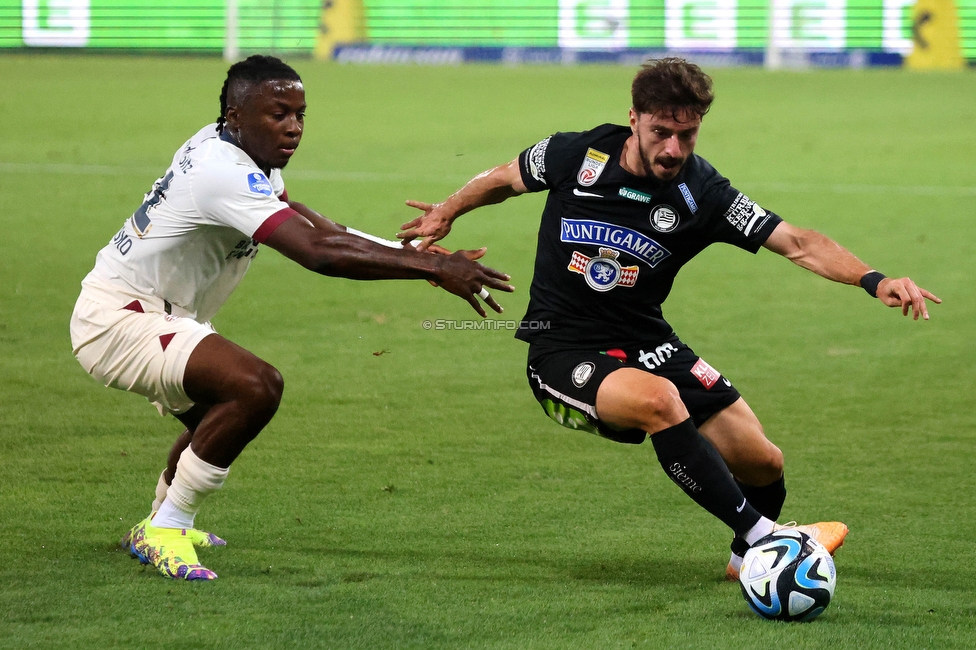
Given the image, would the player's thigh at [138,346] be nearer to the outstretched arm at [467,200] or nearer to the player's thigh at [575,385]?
the outstretched arm at [467,200]

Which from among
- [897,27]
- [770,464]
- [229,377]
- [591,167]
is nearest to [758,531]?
[770,464]

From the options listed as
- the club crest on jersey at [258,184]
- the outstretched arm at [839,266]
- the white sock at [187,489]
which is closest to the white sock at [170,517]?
the white sock at [187,489]

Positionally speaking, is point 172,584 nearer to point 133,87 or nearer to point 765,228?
point 765,228

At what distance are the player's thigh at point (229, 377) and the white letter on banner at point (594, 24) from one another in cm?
2642

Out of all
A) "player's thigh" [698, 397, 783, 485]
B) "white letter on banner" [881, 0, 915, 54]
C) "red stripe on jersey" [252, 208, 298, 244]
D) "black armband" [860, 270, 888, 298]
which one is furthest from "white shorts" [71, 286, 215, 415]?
"white letter on banner" [881, 0, 915, 54]

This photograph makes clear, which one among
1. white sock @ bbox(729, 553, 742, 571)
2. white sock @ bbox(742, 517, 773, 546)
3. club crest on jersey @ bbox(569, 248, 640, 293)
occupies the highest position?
club crest on jersey @ bbox(569, 248, 640, 293)

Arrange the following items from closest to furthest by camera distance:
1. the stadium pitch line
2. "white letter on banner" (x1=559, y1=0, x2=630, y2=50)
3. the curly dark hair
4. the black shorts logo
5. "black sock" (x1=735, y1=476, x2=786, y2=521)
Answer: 1. the curly dark hair
2. the black shorts logo
3. "black sock" (x1=735, y1=476, x2=786, y2=521)
4. the stadium pitch line
5. "white letter on banner" (x1=559, y1=0, x2=630, y2=50)

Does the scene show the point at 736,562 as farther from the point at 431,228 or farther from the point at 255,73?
the point at 255,73

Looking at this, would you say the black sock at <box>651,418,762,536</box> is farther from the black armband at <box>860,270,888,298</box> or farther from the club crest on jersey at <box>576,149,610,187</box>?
the club crest on jersey at <box>576,149,610,187</box>

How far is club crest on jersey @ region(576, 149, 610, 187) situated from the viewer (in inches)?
198

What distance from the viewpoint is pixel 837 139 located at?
18.9 meters

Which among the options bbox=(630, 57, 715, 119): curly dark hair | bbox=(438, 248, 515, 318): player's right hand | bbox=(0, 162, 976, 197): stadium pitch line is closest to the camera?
bbox=(438, 248, 515, 318): player's right hand

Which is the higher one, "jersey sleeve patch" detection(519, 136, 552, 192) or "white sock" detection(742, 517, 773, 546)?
"jersey sleeve patch" detection(519, 136, 552, 192)

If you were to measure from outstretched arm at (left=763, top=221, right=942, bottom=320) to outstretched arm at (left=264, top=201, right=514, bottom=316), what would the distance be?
42.6 inches
